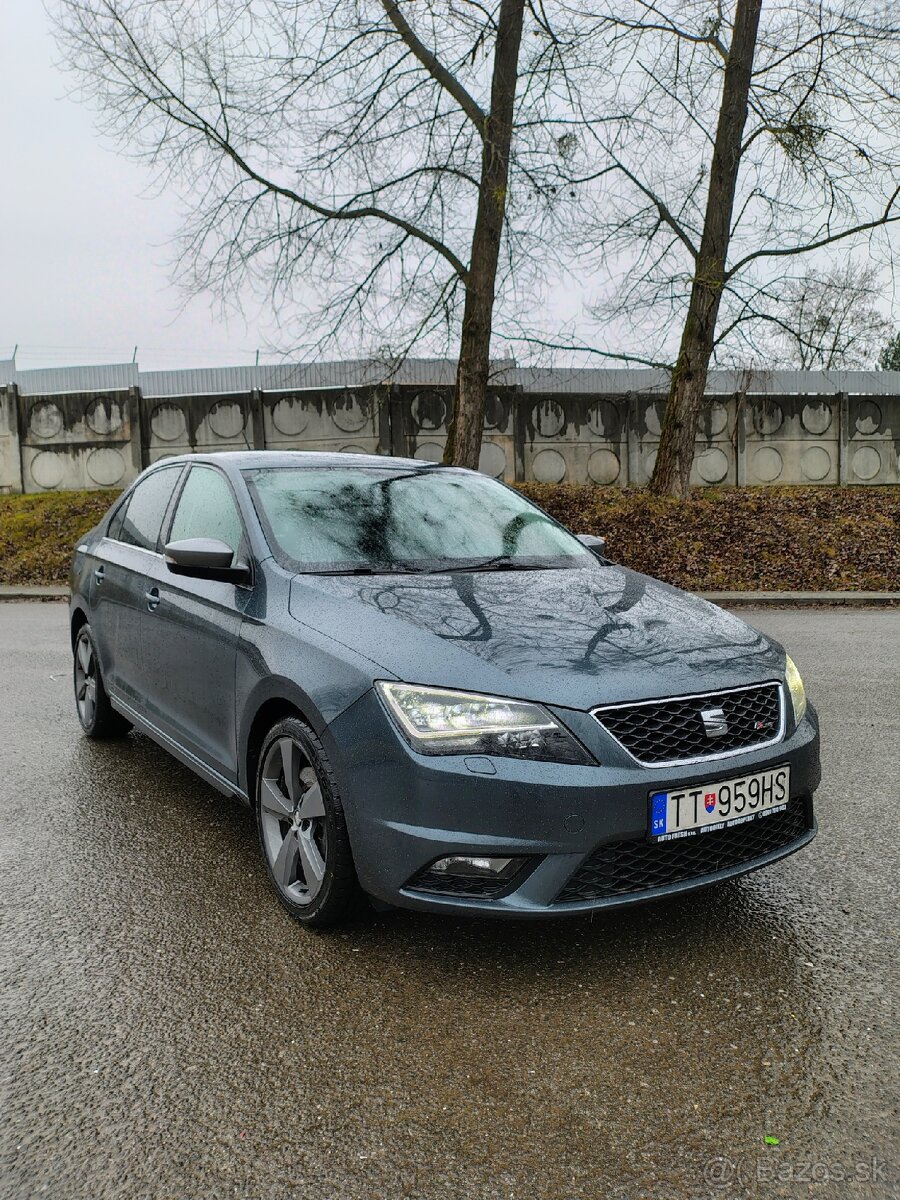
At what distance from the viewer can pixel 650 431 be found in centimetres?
1844

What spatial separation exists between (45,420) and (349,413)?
590 centimetres

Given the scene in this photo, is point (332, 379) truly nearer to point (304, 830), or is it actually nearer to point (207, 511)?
point (207, 511)

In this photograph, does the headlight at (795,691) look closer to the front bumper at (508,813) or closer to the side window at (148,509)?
the front bumper at (508,813)

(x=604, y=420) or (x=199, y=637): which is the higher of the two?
(x=604, y=420)

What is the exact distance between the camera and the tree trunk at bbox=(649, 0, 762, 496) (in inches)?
588

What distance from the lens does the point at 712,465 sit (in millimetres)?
18766

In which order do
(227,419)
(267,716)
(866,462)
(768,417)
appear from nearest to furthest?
(267,716) < (227,419) < (768,417) < (866,462)

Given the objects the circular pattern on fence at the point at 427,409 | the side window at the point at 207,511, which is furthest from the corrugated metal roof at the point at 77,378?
the side window at the point at 207,511

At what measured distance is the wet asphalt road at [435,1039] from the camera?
2064 millimetres

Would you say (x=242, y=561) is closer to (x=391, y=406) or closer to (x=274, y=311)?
(x=274, y=311)

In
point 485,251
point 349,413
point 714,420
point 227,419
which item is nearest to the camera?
point 485,251

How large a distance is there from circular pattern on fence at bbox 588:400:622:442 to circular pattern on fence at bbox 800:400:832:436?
3694 millimetres

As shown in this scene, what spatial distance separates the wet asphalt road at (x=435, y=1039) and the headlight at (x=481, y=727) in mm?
700

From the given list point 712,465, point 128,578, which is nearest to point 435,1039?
point 128,578
